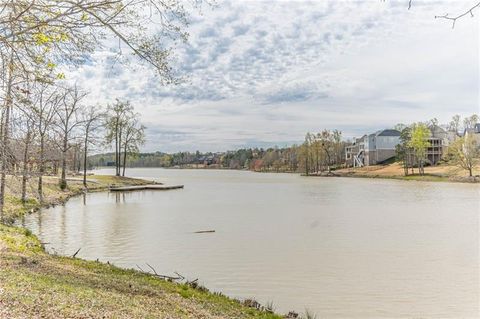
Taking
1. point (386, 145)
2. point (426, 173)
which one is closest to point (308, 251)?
point (426, 173)

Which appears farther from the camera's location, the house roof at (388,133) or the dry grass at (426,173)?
the house roof at (388,133)

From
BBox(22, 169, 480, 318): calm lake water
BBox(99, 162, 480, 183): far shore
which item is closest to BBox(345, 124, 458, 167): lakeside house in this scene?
BBox(99, 162, 480, 183): far shore

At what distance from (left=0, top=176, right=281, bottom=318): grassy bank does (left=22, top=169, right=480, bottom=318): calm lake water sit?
1.53 m

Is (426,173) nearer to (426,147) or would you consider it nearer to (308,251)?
(426,147)

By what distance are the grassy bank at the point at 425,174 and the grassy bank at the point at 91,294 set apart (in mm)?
56374

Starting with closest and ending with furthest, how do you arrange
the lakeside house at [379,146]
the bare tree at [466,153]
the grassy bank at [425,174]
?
the bare tree at [466,153] < the grassy bank at [425,174] < the lakeside house at [379,146]

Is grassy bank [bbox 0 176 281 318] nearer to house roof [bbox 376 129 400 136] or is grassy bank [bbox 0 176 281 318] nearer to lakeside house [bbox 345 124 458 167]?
lakeside house [bbox 345 124 458 167]

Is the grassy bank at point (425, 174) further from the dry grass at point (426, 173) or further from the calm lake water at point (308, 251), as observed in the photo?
the calm lake water at point (308, 251)

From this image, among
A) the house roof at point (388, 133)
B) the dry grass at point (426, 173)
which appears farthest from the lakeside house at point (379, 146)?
the dry grass at point (426, 173)

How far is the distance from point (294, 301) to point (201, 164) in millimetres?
192012

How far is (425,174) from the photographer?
6706 centimetres

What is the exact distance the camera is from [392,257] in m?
12.3

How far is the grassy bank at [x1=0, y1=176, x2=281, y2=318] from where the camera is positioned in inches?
210

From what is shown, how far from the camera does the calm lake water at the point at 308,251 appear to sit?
8734mm
